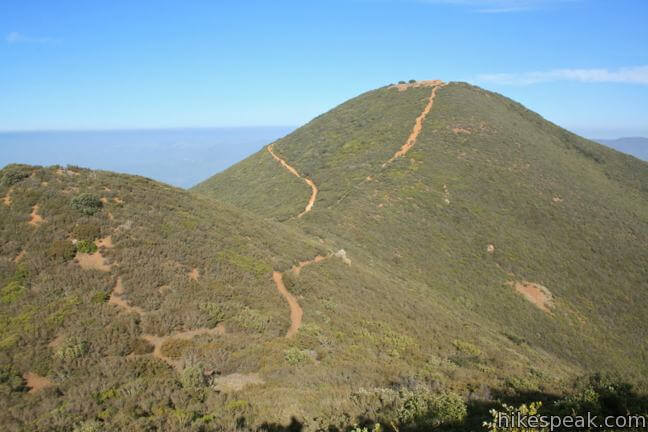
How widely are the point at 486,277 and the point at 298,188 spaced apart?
26145 mm

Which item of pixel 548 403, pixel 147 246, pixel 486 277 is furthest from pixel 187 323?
pixel 486 277

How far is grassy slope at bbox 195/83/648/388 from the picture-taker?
24750mm

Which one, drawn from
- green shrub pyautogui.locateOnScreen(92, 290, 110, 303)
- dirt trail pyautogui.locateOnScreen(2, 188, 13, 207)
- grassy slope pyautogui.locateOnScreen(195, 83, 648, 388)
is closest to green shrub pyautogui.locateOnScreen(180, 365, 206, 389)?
green shrub pyautogui.locateOnScreen(92, 290, 110, 303)

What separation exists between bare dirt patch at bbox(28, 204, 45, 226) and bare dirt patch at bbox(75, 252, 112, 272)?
275 cm

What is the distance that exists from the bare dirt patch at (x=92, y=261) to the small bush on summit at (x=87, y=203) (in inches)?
110

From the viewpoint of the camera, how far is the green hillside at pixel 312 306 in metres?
8.05

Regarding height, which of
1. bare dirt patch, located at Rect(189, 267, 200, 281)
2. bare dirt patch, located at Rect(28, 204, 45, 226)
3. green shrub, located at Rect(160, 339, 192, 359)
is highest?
bare dirt patch, located at Rect(28, 204, 45, 226)

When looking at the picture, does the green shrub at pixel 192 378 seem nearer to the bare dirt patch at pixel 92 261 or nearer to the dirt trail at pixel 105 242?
A: the bare dirt patch at pixel 92 261

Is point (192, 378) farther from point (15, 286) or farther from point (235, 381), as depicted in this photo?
point (15, 286)

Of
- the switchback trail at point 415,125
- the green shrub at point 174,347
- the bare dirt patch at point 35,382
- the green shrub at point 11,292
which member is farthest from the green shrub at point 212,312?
the switchback trail at point 415,125

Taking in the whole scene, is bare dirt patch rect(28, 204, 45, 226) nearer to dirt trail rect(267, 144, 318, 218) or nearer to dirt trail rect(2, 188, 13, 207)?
dirt trail rect(2, 188, 13, 207)

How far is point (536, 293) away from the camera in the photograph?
29828 millimetres

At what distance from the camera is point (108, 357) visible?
966 cm

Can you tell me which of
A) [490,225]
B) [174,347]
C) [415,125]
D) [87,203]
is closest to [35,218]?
[87,203]
